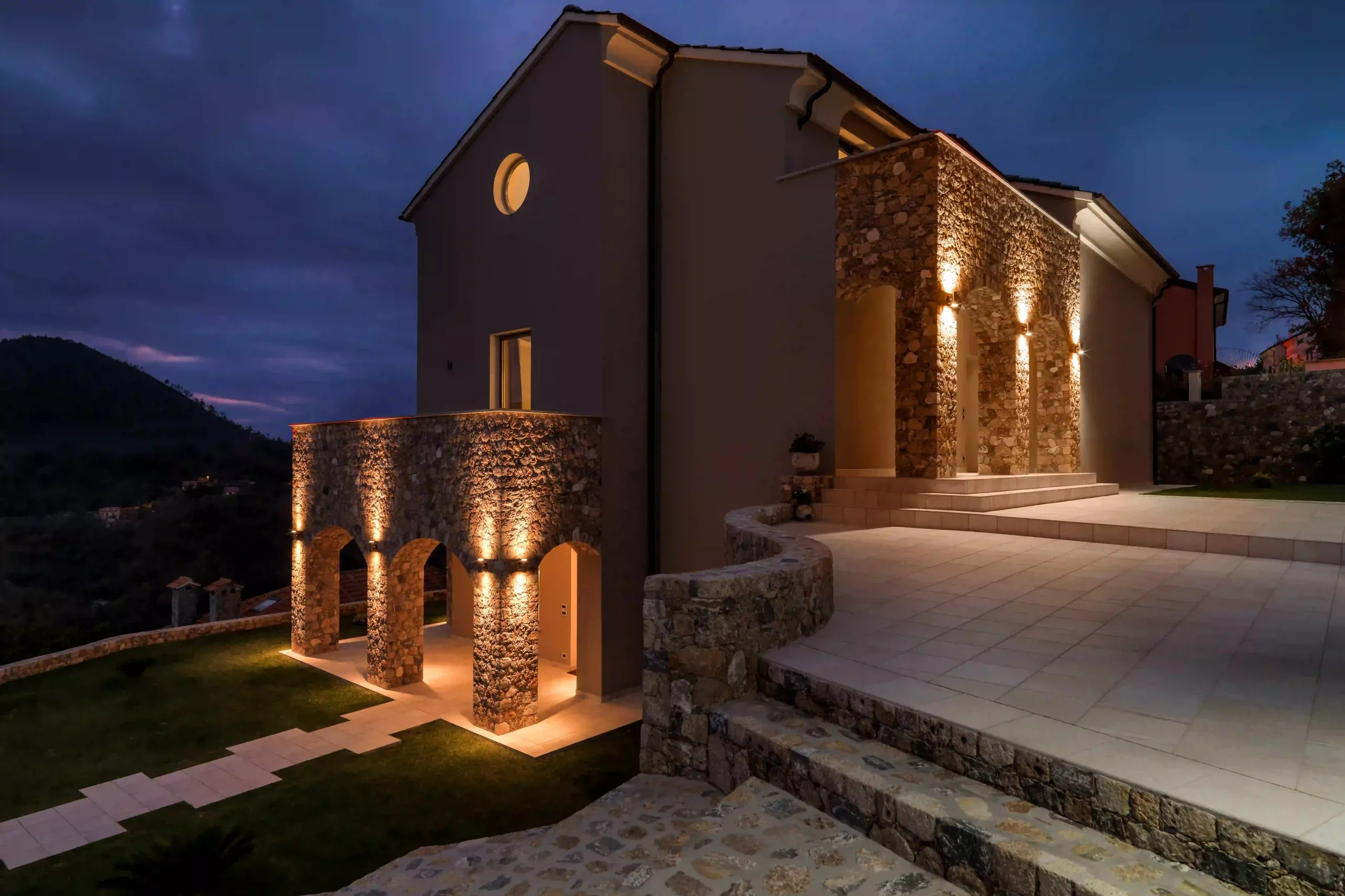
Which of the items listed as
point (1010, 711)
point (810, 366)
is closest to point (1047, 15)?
point (810, 366)

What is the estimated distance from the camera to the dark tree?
17.8 metres

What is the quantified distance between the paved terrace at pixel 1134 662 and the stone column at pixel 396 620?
27.1 feet

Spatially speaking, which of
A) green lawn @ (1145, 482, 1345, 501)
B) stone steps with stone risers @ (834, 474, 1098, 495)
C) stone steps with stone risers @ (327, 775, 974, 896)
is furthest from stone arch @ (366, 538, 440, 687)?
green lawn @ (1145, 482, 1345, 501)

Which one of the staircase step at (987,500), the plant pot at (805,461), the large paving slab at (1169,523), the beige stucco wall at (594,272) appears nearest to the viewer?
the large paving slab at (1169,523)

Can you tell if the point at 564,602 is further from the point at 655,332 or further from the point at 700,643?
the point at 700,643

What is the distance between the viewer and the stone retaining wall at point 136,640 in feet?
35.7

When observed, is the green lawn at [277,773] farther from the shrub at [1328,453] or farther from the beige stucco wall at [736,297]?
the shrub at [1328,453]

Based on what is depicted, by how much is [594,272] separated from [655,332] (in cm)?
144

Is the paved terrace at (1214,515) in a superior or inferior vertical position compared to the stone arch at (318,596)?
superior

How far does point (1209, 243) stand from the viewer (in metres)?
125

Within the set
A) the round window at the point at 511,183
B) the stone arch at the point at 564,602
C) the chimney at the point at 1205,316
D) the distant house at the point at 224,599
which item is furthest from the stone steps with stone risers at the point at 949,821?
the chimney at the point at 1205,316

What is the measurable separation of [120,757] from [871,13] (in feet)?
462

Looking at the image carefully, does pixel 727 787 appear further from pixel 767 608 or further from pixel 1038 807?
pixel 1038 807

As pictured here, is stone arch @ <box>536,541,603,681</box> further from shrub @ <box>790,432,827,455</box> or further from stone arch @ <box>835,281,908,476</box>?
stone arch @ <box>835,281,908,476</box>
